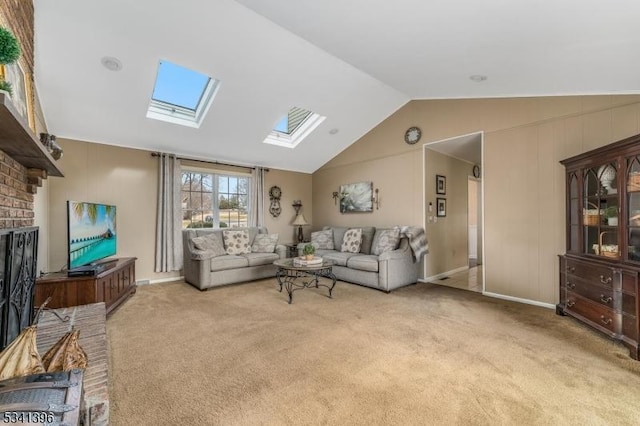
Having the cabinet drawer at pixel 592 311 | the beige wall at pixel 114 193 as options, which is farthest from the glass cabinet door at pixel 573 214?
the beige wall at pixel 114 193

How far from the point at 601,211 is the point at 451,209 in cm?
257

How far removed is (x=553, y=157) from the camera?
3338mm

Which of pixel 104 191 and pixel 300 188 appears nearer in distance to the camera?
pixel 104 191

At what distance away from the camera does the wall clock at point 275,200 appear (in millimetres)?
6150

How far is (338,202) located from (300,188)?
1.09 meters

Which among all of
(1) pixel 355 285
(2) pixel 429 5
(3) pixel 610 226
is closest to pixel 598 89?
(3) pixel 610 226

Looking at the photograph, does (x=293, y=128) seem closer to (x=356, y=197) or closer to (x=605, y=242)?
(x=356, y=197)

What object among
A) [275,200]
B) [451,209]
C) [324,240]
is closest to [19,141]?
[324,240]

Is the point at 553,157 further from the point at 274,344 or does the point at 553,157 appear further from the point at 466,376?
the point at 274,344

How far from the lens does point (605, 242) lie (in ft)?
8.43

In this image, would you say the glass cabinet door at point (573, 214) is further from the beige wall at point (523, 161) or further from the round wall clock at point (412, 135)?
the round wall clock at point (412, 135)

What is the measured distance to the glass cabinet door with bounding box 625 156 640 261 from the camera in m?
2.27

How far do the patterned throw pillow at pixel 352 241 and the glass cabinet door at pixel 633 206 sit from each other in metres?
3.27

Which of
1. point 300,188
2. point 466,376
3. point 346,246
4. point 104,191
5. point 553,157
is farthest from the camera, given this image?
point 300,188
